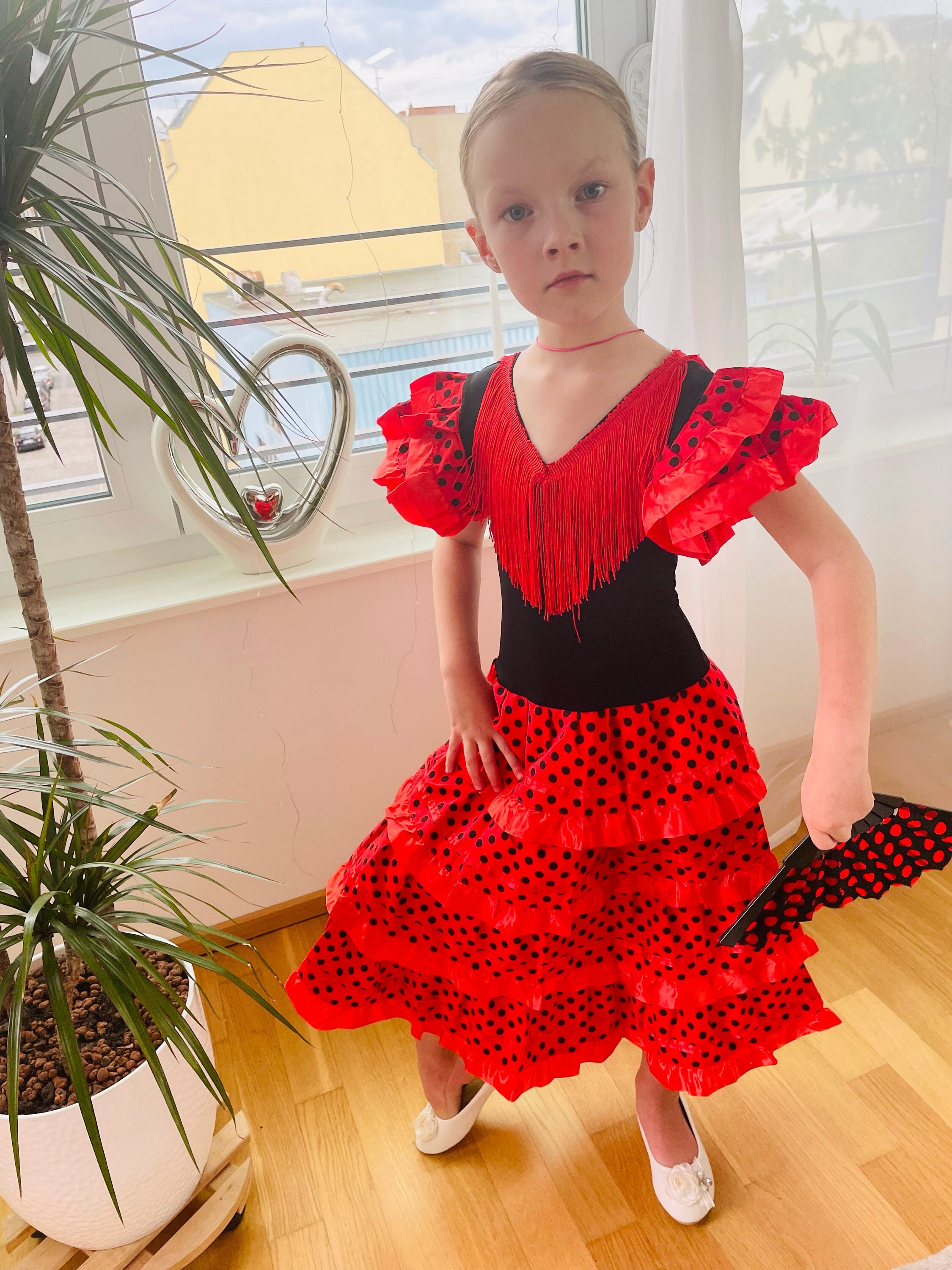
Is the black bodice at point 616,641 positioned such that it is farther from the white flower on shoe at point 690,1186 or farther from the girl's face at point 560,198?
the white flower on shoe at point 690,1186

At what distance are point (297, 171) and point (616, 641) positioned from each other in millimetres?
994

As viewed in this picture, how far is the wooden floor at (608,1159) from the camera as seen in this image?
44.6 inches

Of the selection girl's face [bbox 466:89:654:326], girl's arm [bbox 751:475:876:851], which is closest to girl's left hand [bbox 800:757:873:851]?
girl's arm [bbox 751:475:876:851]

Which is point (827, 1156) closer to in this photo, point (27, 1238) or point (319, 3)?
point (27, 1238)

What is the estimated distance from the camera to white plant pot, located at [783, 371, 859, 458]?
1441 mm

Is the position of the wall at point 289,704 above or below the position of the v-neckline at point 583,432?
below

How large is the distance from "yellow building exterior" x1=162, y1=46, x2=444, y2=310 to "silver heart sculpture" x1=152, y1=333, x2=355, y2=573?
204 millimetres

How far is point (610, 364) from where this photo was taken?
0.91m

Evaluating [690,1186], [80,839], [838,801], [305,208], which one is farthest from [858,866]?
[305,208]

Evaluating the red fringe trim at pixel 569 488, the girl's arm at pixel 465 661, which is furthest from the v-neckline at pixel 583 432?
the girl's arm at pixel 465 661

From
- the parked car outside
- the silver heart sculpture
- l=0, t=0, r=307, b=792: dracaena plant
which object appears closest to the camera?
l=0, t=0, r=307, b=792: dracaena plant

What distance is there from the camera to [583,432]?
36.1 inches

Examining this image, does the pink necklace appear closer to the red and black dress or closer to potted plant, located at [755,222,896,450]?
the red and black dress

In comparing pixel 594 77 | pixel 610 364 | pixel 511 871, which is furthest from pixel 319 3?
pixel 511 871
